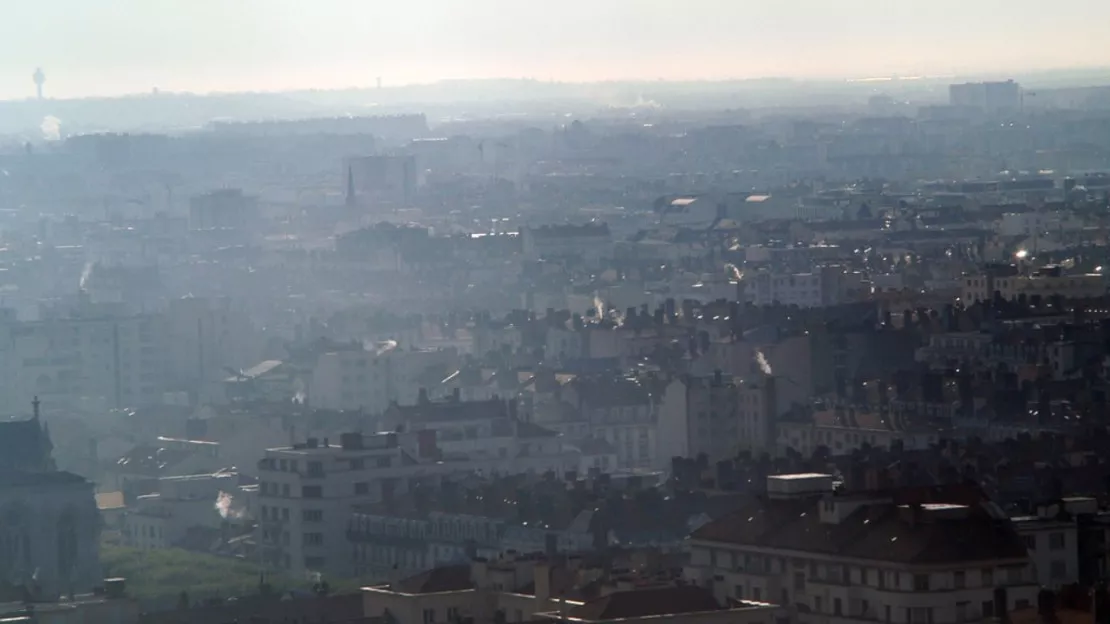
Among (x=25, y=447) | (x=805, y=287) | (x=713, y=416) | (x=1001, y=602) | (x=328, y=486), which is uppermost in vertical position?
(x=1001, y=602)

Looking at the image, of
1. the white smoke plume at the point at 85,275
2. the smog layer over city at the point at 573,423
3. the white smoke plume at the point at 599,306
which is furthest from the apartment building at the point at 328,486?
the white smoke plume at the point at 85,275

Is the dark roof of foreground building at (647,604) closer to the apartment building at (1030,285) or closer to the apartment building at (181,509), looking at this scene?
the apartment building at (181,509)

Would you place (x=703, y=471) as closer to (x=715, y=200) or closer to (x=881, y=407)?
(x=881, y=407)

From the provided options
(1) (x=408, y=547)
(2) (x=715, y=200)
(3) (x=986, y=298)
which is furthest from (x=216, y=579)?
(2) (x=715, y=200)

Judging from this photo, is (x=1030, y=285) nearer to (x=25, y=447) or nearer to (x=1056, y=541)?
(x=25, y=447)

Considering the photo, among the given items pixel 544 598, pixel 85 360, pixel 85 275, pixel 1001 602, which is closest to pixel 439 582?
pixel 544 598

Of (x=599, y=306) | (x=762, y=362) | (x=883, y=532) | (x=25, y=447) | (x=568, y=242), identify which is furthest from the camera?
(x=568, y=242)

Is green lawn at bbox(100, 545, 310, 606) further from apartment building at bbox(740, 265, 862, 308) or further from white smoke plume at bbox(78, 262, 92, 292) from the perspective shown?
white smoke plume at bbox(78, 262, 92, 292)
